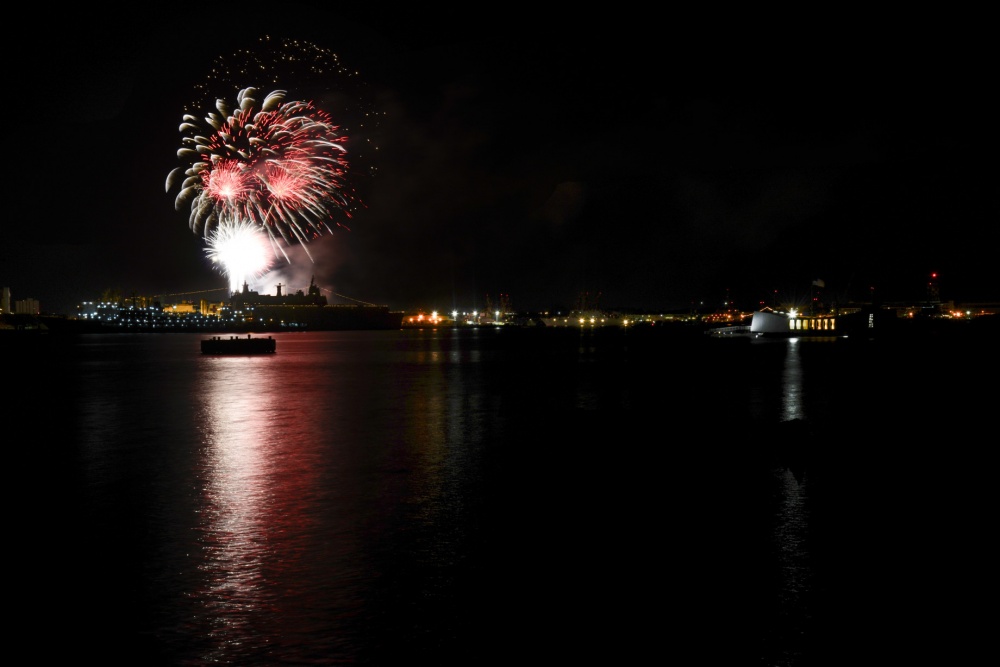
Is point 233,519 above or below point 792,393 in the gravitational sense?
above

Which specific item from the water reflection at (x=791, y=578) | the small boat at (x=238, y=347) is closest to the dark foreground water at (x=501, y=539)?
the water reflection at (x=791, y=578)

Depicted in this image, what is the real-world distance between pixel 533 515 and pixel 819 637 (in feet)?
18.9

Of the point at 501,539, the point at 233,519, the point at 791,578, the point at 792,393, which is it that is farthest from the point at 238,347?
the point at 791,578

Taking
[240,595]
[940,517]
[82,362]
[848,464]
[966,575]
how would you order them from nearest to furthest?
[240,595] < [966,575] < [940,517] < [848,464] < [82,362]

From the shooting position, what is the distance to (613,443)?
21391 mm

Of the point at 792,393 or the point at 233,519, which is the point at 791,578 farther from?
the point at 792,393

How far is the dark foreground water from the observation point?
7.98 meters

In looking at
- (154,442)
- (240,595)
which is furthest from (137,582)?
(154,442)

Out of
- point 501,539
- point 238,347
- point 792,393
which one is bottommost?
point 792,393

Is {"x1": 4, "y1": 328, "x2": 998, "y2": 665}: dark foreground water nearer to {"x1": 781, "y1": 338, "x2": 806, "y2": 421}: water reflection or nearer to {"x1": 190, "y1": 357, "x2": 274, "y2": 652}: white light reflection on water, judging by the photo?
{"x1": 190, "y1": 357, "x2": 274, "y2": 652}: white light reflection on water

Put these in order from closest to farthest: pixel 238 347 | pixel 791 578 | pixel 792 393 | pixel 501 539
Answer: pixel 791 578 < pixel 501 539 < pixel 792 393 < pixel 238 347

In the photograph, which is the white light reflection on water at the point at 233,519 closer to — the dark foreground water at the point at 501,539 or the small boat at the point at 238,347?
the dark foreground water at the point at 501,539

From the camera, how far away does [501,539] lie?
11664 millimetres

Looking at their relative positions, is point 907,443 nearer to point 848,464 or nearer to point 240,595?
point 848,464
